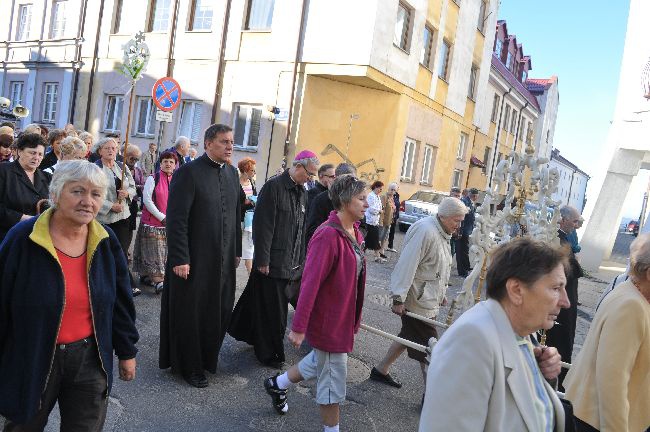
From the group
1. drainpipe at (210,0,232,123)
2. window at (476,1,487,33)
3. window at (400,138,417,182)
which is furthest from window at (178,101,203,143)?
window at (476,1,487,33)

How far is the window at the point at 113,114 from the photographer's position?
22391 millimetres

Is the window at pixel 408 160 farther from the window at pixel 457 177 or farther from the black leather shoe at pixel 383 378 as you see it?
the black leather shoe at pixel 383 378

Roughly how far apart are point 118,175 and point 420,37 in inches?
613

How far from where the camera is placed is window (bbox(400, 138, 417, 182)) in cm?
2123

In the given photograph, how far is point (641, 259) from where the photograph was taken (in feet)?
9.45

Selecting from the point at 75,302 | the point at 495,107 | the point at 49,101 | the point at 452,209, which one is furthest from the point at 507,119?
the point at 75,302

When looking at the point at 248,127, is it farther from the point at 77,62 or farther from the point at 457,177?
the point at 457,177

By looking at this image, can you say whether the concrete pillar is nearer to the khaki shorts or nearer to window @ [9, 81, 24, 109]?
the khaki shorts

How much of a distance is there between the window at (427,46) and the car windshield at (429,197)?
4.89 metres

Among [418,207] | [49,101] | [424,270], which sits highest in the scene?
[49,101]

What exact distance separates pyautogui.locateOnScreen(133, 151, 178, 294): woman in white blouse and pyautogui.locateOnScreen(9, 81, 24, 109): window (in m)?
22.4

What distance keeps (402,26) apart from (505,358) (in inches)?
743

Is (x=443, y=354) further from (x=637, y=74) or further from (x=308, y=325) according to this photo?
(x=637, y=74)

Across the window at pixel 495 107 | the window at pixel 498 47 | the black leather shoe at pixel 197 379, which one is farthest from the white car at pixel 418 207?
the window at pixel 498 47
